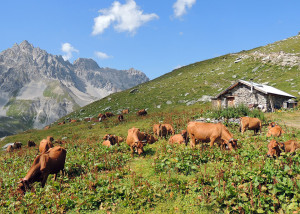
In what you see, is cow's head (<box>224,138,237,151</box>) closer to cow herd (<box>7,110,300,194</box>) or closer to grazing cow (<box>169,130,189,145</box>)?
cow herd (<box>7,110,300,194</box>)

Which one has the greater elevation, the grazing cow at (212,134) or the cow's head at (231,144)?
the grazing cow at (212,134)

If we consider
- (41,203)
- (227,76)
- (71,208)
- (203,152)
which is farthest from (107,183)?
(227,76)

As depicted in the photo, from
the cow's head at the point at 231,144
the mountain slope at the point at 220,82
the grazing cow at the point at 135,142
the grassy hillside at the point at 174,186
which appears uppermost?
the mountain slope at the point at 220,82

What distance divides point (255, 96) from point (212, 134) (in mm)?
24376

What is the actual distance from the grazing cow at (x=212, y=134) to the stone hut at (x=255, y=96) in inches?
799

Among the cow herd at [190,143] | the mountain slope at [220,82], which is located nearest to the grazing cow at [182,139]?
the cow herd at [190,143]

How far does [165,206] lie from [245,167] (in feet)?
13.3

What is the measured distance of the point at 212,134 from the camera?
530 inches

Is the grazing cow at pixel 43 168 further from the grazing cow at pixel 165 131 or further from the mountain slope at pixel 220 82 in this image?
the mountain slope at pixel 220 82

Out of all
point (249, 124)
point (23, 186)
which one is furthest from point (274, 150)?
point (23, 186)

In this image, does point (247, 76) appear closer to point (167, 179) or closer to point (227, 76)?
point (227, 76)

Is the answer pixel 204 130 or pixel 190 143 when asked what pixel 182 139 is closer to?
pixel 190 143

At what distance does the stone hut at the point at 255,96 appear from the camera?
32562 mm

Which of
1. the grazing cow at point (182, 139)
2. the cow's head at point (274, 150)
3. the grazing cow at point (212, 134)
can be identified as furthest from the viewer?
the grazing cow at point (182, 139)
